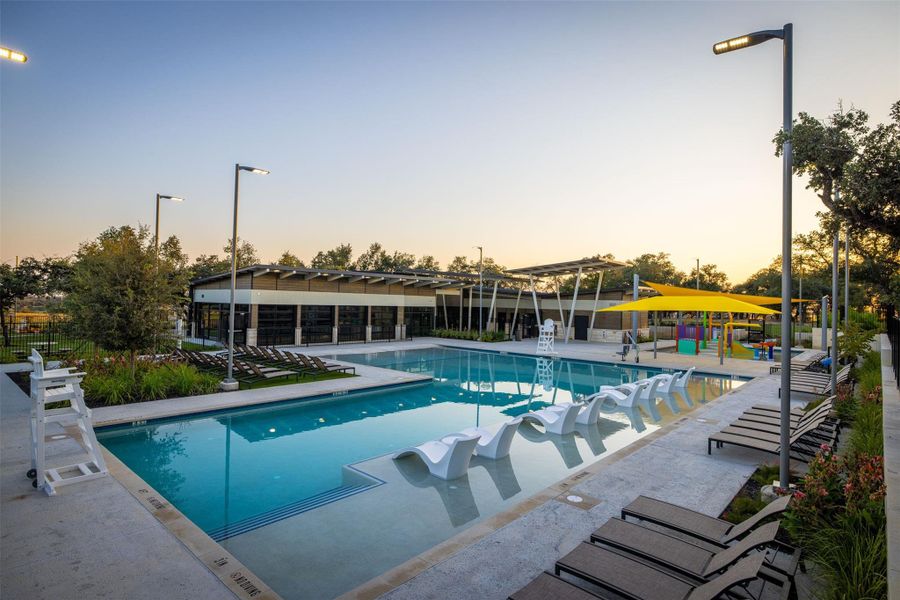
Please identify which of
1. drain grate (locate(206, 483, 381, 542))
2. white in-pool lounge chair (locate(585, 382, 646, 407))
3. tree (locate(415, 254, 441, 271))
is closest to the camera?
drain grate (locate(206, 483, 381, 542))

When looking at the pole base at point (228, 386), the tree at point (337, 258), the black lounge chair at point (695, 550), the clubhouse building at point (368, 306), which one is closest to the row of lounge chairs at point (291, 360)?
the pole base at point (228, 386)

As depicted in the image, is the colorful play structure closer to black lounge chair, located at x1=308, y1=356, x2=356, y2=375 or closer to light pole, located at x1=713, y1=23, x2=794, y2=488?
black lounge chair, located at x1=308, y1=356, x2=356, y2=375

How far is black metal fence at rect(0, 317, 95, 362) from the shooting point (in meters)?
17.3

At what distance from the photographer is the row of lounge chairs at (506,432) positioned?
284 inches

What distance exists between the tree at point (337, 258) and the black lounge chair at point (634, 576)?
218ft

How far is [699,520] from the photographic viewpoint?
15.0ft

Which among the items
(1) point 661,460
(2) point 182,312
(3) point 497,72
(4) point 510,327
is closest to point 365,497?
(1) point 661,460

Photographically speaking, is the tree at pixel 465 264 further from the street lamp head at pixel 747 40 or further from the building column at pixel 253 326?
the street lamp head at pixel 747 40

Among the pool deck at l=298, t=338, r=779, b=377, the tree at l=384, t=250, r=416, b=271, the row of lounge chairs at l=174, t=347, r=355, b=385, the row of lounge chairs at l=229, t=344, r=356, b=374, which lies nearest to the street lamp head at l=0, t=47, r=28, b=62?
the row of lounge chairs at l=174, t=347, r=355, b=385

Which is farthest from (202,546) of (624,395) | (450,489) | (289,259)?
(289,259)

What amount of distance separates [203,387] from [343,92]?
13.5 metres

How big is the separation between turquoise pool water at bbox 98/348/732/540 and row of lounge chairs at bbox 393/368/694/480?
1.01 meters

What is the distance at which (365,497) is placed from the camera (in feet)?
21.4

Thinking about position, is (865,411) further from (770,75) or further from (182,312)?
(182,312)
